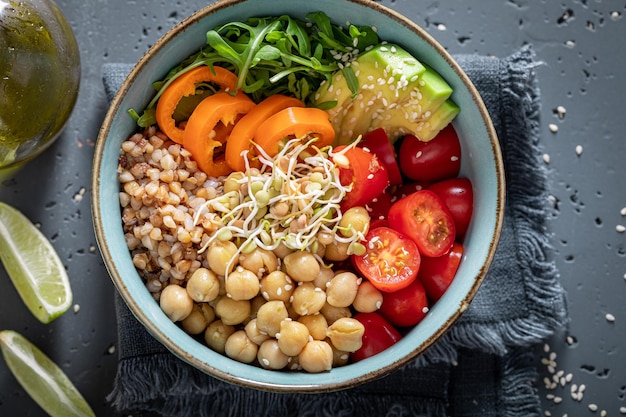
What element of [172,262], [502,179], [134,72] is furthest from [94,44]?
[502,179]

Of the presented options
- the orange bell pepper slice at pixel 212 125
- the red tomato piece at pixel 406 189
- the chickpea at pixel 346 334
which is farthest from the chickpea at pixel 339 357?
the orange bell pepper slice at pixel 212 125

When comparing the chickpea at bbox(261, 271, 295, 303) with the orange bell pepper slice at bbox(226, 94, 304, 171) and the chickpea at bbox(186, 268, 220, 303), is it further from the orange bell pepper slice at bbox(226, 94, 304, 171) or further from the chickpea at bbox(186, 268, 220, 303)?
the orange bell pepper slice at bbox(226, 94, 304, 171)

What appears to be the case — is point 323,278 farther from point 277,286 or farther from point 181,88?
point 181,88

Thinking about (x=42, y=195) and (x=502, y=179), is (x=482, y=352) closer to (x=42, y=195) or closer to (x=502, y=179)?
(x=502, y=179)

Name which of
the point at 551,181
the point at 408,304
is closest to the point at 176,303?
the point at 408,304

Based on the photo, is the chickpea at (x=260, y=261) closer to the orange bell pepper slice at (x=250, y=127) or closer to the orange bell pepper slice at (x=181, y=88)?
the orange bell pepper slice at (x=250, y=127)

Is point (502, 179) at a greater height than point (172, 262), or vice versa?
point (502, 179)
